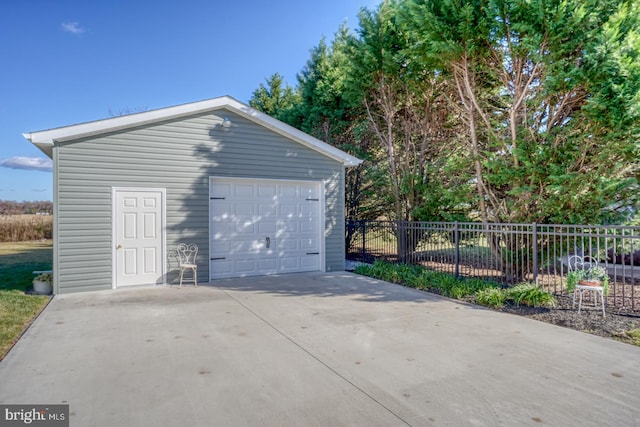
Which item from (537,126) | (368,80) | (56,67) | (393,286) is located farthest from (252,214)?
(56,67)

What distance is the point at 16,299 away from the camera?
5918 mm

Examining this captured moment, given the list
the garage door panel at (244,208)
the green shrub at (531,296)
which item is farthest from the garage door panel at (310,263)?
the green shrub at (531,296)

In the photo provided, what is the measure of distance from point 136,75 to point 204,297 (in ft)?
47.7

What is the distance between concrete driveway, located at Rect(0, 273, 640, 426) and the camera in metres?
2.54

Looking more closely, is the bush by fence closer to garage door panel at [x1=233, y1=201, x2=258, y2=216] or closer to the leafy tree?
garage door panel at [x1=233, y1=201, x2=258, y2=216]

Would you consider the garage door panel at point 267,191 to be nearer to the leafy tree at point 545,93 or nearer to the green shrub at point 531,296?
the leafy tree at point 545,93

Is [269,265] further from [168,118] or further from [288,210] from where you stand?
[168,118]

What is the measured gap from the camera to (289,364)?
3.41 meters

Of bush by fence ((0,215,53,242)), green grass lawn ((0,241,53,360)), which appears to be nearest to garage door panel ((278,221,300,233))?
green grass lawn ((0,241,53,360))

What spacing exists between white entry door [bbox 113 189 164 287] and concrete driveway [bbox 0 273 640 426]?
1.55 m

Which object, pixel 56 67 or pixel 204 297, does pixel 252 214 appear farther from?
pixel 56 67

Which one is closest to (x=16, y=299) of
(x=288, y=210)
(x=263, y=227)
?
(x=263, y=227)

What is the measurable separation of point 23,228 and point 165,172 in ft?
50.2

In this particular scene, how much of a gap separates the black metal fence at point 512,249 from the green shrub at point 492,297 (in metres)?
0.85
